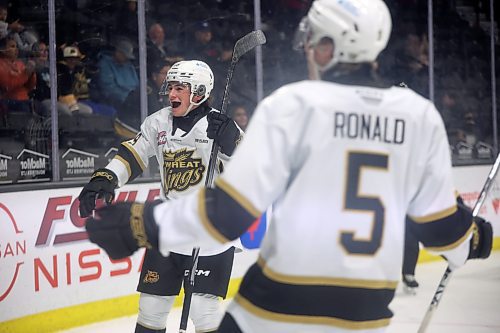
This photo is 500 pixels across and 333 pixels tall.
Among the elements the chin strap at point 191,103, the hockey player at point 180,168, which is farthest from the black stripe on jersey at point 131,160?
the chin strap at point 191,103

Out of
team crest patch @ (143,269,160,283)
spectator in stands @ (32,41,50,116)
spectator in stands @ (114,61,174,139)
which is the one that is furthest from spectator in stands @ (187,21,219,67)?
team crest patch @ (143,269,160,283)

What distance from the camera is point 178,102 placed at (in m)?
3.09

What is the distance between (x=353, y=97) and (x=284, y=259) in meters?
0.29

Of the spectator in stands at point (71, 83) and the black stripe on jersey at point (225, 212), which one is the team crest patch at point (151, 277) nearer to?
the black stripe on jersey at point (225, 212)

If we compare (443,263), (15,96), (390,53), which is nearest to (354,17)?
(15,96)

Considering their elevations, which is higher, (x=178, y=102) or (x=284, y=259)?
(x=284, y=259)

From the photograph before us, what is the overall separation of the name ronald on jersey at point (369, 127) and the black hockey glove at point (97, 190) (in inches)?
52.4

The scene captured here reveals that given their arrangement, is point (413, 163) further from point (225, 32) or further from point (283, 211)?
point (225, 32)

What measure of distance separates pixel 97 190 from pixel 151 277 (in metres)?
0.35

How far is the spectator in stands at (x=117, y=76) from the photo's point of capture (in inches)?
191

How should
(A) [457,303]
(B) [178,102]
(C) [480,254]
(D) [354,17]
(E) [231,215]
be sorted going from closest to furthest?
(E) [231,215] < (D) [354,17] < (C) [480,254] < (B) [178,102] < (A) [457,303]

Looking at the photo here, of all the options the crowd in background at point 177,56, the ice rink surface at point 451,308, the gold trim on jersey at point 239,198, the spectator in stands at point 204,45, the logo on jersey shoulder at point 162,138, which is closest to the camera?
the gold trim on jersey at point 239,198

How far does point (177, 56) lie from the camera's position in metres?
5.29

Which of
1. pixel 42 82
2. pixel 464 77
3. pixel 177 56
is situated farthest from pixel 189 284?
pixel 464 77
